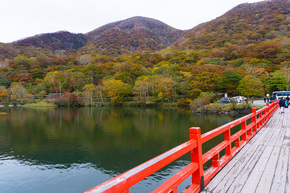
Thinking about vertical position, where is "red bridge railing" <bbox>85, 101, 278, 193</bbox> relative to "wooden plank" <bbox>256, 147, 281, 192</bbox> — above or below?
above

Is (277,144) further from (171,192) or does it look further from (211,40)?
(211,40)

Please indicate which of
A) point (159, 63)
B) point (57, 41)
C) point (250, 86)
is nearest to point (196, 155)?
point (250, 86)

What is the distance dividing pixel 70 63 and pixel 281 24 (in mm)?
105083

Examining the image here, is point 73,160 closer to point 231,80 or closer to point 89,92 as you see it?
point 231,80

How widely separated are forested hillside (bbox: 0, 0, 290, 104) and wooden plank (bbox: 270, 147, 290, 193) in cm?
3231

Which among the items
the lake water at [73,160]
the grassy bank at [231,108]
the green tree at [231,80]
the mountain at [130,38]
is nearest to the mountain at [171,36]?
the mountain at [130,38]

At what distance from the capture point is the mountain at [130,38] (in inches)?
5408

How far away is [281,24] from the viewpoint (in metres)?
92.2

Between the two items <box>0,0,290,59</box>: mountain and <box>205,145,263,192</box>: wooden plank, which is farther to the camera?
<box>0,0,290,59</box>: mountain

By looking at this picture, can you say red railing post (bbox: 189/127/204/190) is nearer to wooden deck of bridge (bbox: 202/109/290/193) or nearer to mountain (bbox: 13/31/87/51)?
wooden deck of bridge (bbox: 202/109/290/193)

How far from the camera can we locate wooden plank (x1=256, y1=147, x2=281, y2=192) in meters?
2.74

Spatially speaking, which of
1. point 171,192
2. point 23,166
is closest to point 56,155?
point 23,166

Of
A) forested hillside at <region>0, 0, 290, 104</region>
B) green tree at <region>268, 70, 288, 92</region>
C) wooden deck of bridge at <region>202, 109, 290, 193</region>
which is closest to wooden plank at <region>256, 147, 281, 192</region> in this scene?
wooden deck of bridge at <region>202, 109, 290, 193</region>

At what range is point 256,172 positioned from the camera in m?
3.34
